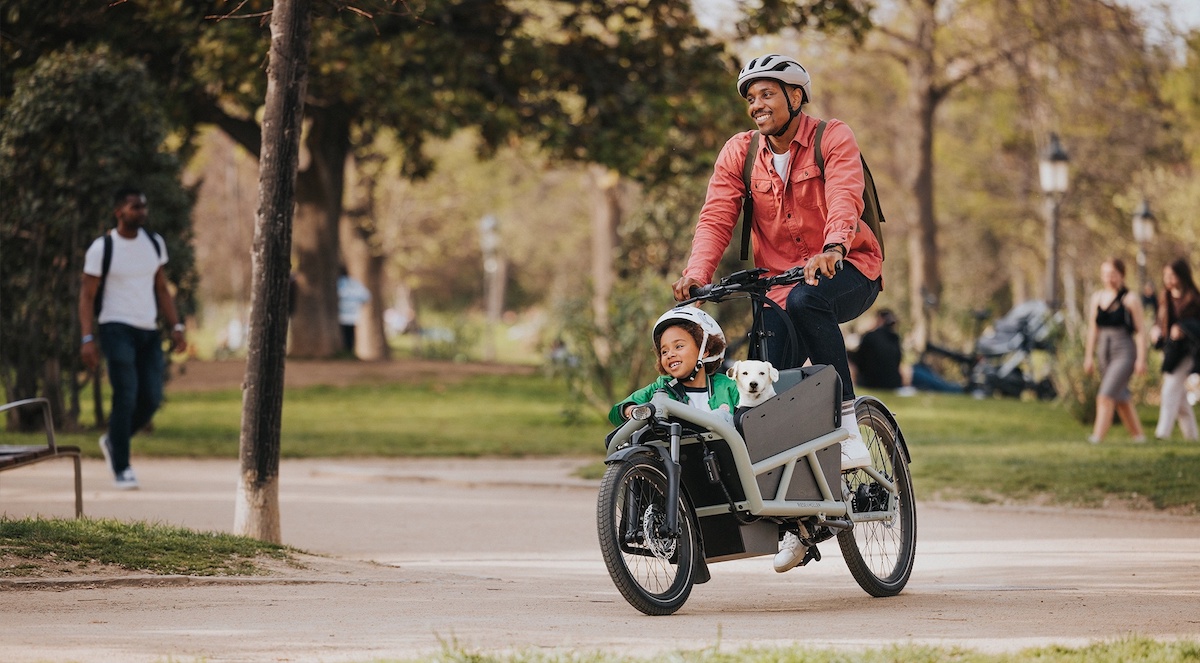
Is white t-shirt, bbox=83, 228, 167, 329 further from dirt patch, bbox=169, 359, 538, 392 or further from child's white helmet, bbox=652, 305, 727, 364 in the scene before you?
dirt patch, bbox=169, 359, 538, 392

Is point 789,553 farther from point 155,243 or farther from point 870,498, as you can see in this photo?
point 155,243

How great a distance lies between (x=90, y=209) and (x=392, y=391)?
8.86 meters

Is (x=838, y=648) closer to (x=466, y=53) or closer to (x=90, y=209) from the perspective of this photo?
(x=90, y=209)

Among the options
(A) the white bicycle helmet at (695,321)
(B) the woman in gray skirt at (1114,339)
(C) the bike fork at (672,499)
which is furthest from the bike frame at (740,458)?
(B) the woman in gray skirt at (1114,339)

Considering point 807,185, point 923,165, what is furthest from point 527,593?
point 923,165

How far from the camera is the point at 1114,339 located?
15430mm

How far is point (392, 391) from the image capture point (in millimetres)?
23703

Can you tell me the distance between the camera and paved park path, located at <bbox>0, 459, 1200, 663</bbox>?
16.9 ft

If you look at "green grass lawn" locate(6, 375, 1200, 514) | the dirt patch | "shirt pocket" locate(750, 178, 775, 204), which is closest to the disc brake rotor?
"shirt pocket" locate(750, 178, 775, 204)

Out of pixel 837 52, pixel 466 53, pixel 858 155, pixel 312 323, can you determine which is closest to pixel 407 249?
pixel 837 52

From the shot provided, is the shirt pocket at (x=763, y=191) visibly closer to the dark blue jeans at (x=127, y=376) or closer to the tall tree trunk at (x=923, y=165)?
the dark blue jeans at (x=127, y=376)

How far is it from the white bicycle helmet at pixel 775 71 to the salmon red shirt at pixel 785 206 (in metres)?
0.16

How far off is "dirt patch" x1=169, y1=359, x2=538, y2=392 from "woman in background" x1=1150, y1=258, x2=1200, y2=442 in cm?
1216

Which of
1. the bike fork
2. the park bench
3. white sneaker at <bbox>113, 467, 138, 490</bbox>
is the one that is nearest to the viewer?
the bike fork
